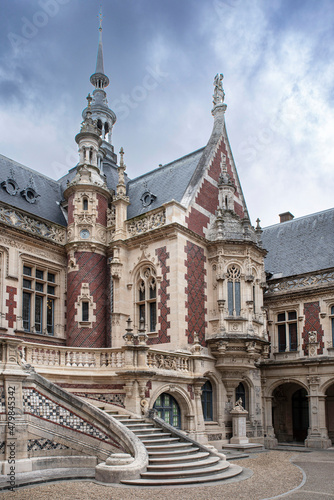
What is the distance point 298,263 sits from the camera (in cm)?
2748

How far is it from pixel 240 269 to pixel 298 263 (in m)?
6.73

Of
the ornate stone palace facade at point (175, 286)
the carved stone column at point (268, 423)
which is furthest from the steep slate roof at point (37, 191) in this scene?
the carved stone column at point (268, 423)

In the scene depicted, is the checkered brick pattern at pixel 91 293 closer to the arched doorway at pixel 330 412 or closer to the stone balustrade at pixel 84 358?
the stone balustrade at pixel 84 358

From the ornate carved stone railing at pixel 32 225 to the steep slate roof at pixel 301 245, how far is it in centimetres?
1238

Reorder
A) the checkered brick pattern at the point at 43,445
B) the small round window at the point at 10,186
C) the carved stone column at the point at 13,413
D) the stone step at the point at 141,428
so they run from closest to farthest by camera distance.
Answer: the carved stone column at the point at 13,413
the checkered brick pattern at the point at 43,445
the stone step at the point at 141,428
the small round window at the point at 10,186

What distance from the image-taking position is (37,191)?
79.9 feet

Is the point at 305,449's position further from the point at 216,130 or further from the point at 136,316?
the point at 216,130

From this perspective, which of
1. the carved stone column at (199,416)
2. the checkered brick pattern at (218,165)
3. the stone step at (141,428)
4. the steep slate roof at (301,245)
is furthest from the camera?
the steep slate roof at (301,245)

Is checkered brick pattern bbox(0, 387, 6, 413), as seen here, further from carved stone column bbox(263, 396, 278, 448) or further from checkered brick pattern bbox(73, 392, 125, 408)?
carved stone column bbox(263, 396, 278, 448)

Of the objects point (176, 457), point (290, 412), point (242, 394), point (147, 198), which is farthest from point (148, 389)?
point (290, 412)

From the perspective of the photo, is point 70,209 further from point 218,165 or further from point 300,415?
point 300,415

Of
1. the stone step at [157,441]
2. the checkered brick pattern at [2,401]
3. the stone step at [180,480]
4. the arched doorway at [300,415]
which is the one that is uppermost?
the checkered brick pattern at [2,401]

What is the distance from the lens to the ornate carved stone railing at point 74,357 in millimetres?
14383

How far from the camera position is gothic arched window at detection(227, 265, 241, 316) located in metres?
21.6
